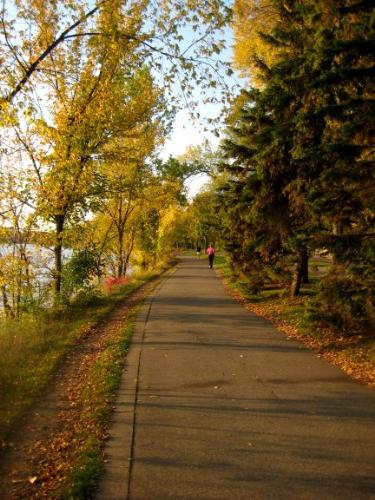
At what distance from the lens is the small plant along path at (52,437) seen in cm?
444

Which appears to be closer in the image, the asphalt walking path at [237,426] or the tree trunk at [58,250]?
the asphalt walking path at [237,426]

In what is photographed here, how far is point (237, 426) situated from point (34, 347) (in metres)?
5.90

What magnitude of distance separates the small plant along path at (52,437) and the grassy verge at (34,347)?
237 mm

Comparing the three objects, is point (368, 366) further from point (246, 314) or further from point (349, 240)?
point (246, 314)

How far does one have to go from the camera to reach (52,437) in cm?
545

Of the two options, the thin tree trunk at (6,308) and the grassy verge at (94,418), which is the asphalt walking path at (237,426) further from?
the thin tree trunk at (6,308)

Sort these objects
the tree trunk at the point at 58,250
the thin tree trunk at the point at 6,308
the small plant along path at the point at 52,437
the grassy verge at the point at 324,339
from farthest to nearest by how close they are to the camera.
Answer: the tree trunk at the point at 58,250
the thin tree trunk at the point at 6,308
the grassy verge at the point at 324,339
the small plant along path at the point at 52,437

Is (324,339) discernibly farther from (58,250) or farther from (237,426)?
(58,250)

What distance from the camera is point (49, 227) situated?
1577 cm

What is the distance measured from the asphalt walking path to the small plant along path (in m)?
0.44

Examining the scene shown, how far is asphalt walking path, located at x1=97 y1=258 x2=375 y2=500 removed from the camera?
13.9ft

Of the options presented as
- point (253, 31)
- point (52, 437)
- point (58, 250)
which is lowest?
point (52, 437)

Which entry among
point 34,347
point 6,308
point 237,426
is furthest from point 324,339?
point 6,308

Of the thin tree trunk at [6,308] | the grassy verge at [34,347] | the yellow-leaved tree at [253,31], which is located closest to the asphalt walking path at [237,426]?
the grassy verge at [34,347]
